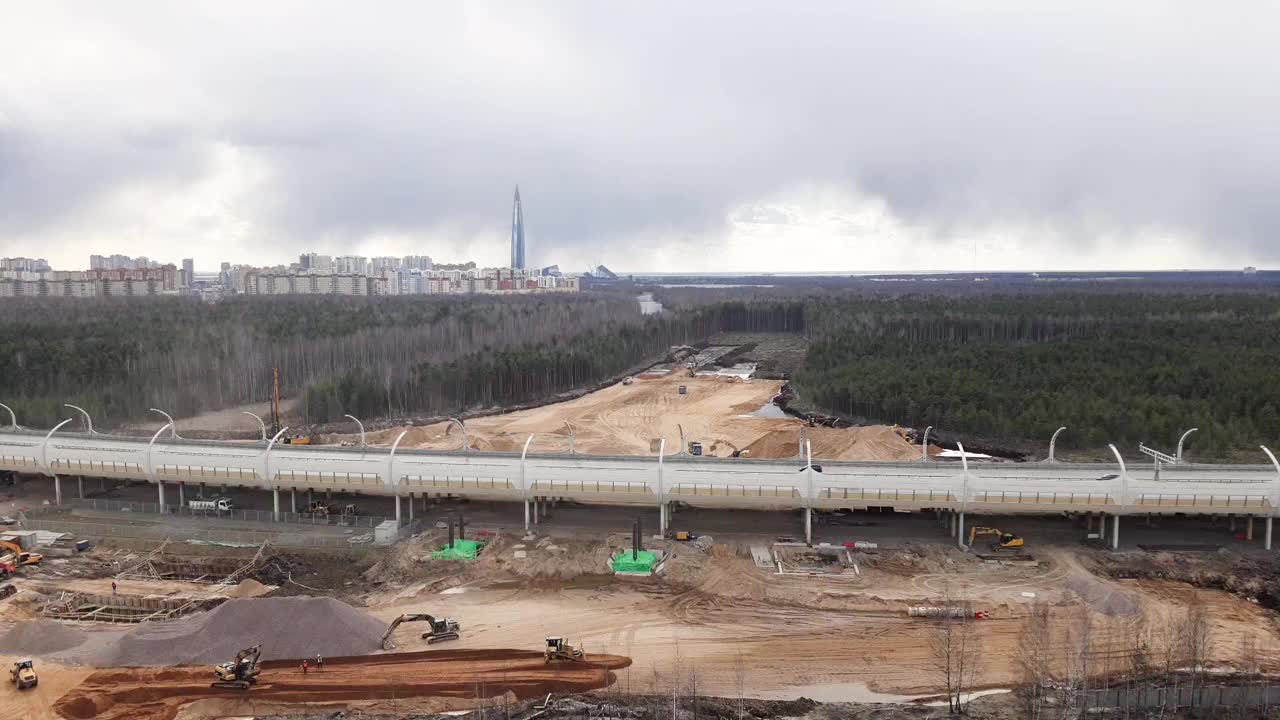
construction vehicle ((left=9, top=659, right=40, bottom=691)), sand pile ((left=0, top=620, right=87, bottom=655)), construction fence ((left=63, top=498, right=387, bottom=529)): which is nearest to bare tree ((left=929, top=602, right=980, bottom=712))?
construction fence ((left=63, top=498, right=387, bottom=529))

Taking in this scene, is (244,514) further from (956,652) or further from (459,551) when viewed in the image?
(956,652)

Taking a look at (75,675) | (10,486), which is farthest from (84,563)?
(10,486)

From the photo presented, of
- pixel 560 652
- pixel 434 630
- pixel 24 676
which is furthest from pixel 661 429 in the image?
pixel 24 676

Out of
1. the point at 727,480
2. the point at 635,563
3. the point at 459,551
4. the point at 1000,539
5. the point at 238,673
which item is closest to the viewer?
the point at 238,673

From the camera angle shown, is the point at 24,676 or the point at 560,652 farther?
the point at 560,652

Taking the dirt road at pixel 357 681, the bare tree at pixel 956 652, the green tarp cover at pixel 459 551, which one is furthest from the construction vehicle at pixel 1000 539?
the green tarp cover at pixel 459 551

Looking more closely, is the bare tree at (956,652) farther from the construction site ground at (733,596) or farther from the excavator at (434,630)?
the excavator at (434,630)

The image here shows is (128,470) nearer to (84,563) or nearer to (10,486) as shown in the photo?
(84,563)
